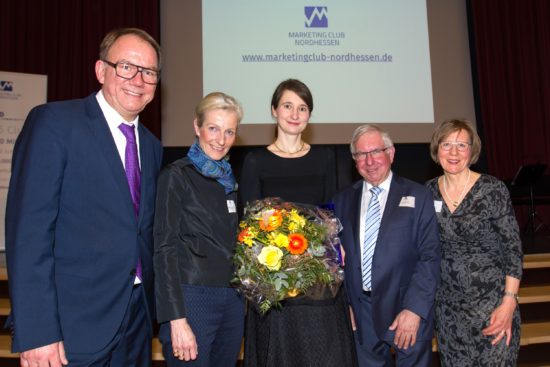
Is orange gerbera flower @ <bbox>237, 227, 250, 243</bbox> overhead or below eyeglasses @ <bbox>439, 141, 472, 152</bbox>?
below

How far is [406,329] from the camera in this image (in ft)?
7.62

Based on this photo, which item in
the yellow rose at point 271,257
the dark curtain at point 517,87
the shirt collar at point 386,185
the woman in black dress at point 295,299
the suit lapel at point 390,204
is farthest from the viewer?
the dark curtain at point 517,87

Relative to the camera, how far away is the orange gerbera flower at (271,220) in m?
1.79

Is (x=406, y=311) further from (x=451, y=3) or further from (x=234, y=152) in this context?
(x=451, y=3)

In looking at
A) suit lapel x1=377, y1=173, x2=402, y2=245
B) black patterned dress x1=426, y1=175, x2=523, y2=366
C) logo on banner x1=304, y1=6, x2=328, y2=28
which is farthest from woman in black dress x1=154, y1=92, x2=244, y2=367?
logo on banner x1=304, y1=6, x2=328, y2=28

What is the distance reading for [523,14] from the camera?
301 inches

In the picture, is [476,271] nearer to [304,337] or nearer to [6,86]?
[304,337]

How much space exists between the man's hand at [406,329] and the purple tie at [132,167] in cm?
143

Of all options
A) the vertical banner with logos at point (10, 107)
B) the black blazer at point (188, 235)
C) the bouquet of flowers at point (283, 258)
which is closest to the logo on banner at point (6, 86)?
the vertical banner with logos at point (10, 107)

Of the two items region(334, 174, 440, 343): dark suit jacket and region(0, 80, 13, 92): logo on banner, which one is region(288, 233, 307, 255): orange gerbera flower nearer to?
region(334, 174, 440, 343): dark suit jacket

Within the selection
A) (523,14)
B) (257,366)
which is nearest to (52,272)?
(257,366)

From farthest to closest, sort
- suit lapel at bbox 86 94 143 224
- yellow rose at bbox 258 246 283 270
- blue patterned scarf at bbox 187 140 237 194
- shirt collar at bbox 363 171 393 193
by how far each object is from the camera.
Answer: shirt collar at bbox 363 171 393 193, blue patterned scarf at bbox 187 140 237 194, suit lapel at bbox 86 94 143 224, yellow rose at bbox 258 246 283 270

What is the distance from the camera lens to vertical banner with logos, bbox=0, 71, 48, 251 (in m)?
5.94

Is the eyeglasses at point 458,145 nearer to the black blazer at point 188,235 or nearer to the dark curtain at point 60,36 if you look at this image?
the black blazer at point 188,235
